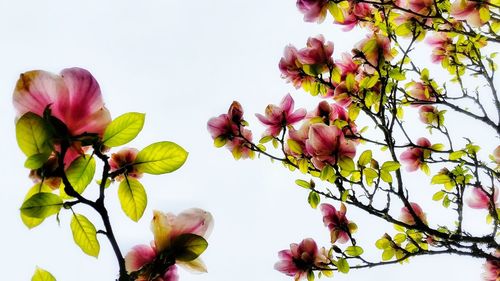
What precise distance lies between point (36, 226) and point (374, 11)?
1560 millimetres

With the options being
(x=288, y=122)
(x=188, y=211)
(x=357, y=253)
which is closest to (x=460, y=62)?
(x=288, y=122)

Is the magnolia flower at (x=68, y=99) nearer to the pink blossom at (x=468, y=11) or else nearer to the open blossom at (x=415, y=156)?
the pink blossom at (x=468, y=11)

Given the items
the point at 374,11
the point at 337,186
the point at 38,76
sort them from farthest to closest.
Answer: the point at 374,11 < the point at 337,186 < the point at 38,76

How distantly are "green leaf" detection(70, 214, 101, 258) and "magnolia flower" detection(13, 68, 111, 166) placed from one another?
3.2 inches

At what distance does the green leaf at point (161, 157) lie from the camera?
55cm

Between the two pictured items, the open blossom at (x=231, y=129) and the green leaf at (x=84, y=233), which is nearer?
the green leaf at (x=84, y=233)

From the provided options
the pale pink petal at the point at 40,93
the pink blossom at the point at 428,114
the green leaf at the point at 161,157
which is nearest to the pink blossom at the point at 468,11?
the pink blossom at the point at 428,114

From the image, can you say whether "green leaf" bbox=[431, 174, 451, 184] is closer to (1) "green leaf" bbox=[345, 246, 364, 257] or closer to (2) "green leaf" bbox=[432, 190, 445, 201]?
(2) "green leaf" bbox=[432, 190, 445, 201]

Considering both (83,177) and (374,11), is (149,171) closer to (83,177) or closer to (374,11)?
(83,177)

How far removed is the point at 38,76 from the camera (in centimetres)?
47

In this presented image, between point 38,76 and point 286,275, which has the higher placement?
point 286,275

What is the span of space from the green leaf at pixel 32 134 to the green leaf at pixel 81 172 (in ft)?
0.18

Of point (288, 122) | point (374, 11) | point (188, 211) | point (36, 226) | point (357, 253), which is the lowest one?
point (36, 226)

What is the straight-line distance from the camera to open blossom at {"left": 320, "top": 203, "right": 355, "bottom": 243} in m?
1.40
